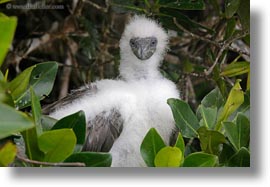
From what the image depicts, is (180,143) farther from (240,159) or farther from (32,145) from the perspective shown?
(32,145)

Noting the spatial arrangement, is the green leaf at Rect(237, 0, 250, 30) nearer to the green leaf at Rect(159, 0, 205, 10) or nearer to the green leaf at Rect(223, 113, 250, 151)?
the green leaf at Rect(159, 0, 205, 10)

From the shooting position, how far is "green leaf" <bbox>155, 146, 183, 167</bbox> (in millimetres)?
1515

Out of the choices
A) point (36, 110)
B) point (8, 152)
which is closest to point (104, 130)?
point (36, 110)

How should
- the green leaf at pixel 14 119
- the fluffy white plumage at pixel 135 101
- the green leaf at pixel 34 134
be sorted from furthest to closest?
the fluffy white plumage at pixel 135 101, the green leaf at pixel 34 134, the green leaf at pixel 14 119

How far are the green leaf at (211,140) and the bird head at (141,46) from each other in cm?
29

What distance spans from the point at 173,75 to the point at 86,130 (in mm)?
475

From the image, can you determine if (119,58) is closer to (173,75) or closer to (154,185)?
(173,75)

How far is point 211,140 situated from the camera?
1562 millimetres

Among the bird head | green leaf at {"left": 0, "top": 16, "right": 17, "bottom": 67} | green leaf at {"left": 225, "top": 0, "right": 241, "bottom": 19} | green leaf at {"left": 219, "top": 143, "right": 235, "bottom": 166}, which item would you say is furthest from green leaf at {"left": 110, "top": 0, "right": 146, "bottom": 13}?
green leaf at {"left": 0, "top": 16, "right": 17, "bottom": 67}

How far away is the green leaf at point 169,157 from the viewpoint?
59.7 inches

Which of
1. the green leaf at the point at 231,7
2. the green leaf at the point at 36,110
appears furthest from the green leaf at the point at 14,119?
the green leaf at the point at 231,7

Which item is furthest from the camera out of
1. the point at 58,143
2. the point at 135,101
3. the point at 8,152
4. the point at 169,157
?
the point at 135,101

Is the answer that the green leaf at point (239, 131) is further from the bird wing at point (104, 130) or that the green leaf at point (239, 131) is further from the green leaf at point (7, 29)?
the green leaf at point (7, 29)

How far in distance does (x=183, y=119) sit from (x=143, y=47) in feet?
0.80
